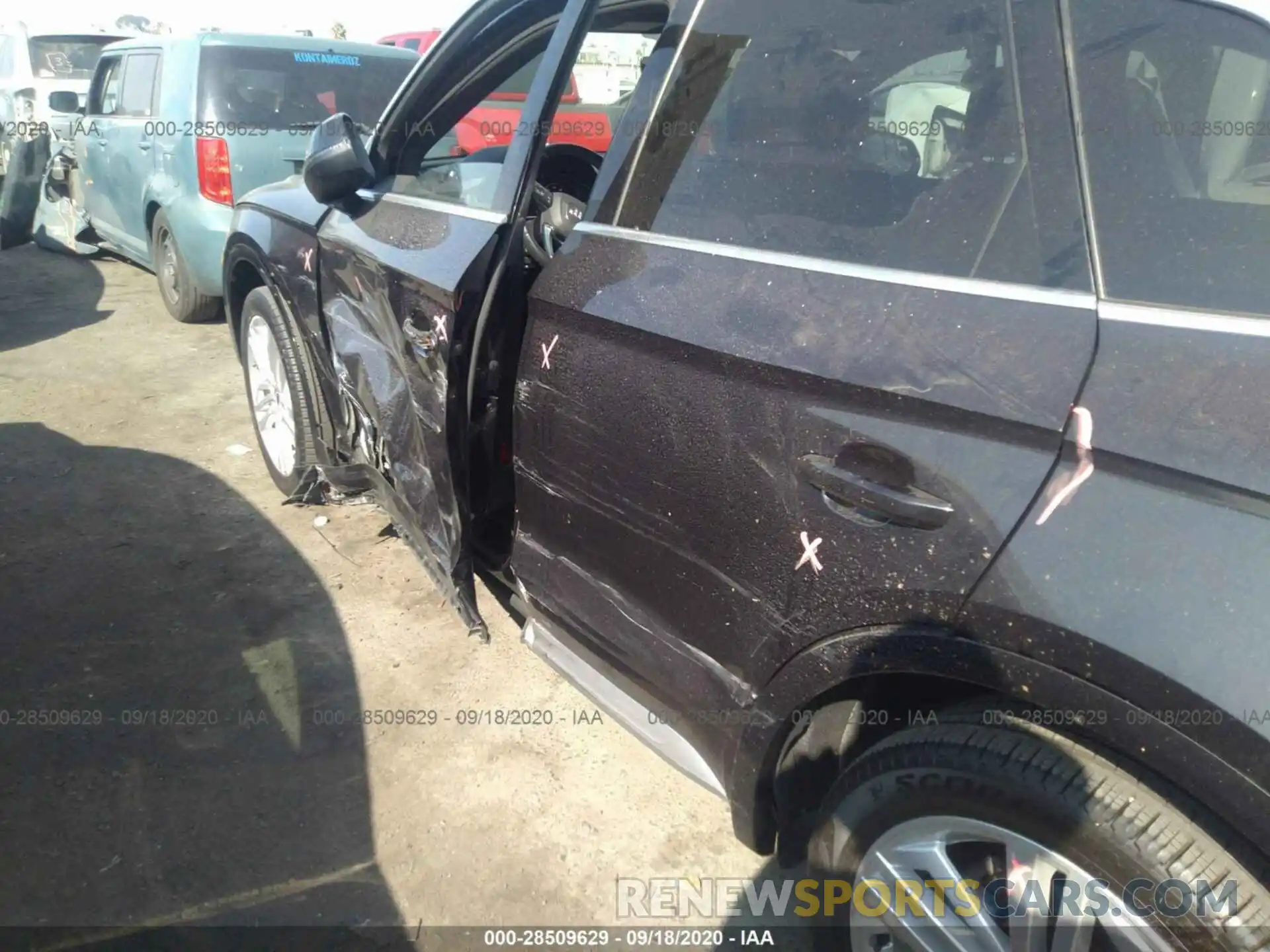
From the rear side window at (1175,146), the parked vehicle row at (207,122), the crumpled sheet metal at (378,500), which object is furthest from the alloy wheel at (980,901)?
the parked vehicle row at (207,122)

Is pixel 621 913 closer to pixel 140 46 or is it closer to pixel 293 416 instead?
pixel 293 416

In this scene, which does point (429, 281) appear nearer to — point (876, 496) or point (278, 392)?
point (876, 496)

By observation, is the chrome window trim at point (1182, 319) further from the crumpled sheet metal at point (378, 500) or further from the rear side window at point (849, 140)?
the crumpled sheet metal at point (378, 500)

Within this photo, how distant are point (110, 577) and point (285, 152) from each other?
327cm

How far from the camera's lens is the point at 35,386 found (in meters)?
5.21

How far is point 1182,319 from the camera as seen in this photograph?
1.22 meters

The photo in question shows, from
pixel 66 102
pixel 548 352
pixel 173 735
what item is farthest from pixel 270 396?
pixel 66 102

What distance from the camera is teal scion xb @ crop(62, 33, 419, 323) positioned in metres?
5.50

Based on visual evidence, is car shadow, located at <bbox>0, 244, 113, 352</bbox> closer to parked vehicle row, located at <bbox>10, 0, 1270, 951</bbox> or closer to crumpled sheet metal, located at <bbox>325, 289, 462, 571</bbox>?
crumpled sheet metal, located at <bbox>325, 289, 462, 571</bbox>

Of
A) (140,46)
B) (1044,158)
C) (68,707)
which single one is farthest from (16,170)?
(1044,158)

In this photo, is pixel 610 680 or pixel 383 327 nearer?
pixel 610 680

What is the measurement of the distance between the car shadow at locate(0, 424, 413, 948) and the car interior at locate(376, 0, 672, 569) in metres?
0.79

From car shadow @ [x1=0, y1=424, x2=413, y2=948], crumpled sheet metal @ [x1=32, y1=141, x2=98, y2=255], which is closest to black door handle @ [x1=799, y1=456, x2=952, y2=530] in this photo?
car shadow @ [x1=0, y1=424, x2=413, y2=948]

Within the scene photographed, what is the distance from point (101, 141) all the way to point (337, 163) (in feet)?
17.9
